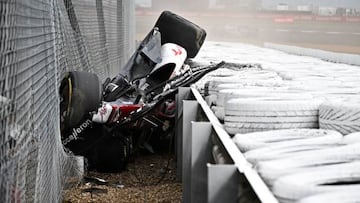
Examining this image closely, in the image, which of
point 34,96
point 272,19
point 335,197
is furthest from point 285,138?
point 272,19

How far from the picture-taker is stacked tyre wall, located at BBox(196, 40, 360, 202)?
1746 millimetres

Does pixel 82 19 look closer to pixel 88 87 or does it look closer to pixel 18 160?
pixel 88 87

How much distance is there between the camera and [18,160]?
2047mm

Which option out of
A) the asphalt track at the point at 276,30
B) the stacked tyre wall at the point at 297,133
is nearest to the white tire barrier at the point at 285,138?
the stacked tyre wall at the point at 297,133

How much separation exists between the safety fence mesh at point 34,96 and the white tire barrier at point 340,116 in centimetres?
113

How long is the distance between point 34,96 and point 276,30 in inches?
874

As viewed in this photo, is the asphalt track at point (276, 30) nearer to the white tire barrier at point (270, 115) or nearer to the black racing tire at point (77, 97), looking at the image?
the black racing tire at point (77, 97)

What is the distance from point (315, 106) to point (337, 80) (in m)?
1.75

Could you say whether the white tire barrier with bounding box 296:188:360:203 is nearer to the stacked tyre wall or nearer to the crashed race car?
the stacked tyre wall

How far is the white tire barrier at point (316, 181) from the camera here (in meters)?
1.69

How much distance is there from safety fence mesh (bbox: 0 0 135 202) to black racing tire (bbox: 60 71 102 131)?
110mm

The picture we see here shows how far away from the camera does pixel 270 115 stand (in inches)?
107

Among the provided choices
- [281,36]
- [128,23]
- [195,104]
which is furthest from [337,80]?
[281,36]

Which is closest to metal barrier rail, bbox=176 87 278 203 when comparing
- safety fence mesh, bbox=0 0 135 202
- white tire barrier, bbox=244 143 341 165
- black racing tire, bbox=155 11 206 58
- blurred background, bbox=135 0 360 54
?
white tire barrier, bbox=244 143 341 165
